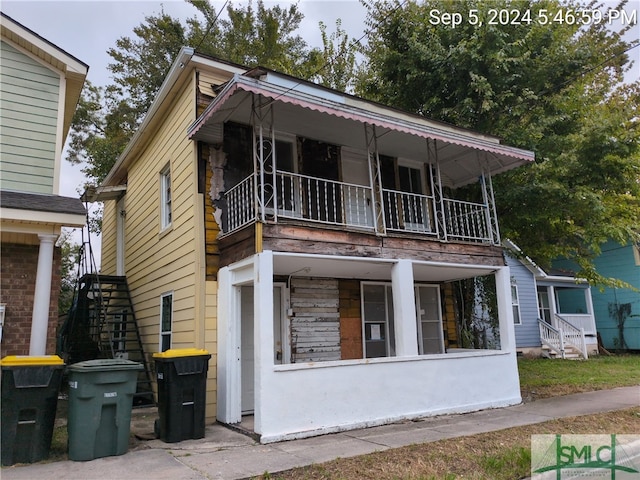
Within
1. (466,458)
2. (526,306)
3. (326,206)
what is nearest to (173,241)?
(326,206)

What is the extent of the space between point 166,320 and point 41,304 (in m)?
2.83

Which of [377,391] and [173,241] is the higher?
[173,241]

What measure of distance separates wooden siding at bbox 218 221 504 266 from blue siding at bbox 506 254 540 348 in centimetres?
1081

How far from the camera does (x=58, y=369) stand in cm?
553

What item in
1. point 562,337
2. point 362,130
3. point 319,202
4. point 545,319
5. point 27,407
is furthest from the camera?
point 545,319

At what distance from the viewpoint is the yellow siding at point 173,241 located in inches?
318

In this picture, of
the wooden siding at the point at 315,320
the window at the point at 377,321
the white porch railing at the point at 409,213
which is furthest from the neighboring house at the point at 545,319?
the wooden siding at the point at 315,320

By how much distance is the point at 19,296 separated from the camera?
7688mm

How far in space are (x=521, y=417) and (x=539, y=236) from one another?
541 centimetres

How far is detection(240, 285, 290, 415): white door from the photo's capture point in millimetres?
8297

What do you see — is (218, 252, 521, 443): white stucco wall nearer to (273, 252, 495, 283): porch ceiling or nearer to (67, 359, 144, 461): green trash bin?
(273, 252, 495, 283): porch ceiling

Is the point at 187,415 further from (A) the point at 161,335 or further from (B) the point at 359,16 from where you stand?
(B) the point at 359,16

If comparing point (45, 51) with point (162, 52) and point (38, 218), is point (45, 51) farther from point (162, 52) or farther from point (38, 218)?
point (162, 52)
